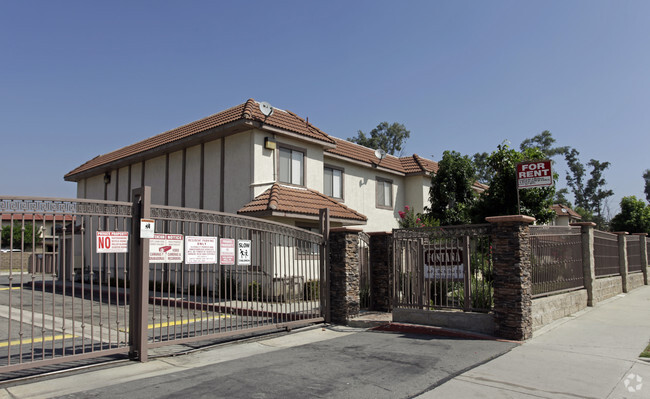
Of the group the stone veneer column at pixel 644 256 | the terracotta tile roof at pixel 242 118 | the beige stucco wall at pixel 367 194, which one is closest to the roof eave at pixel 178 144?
the terracotta tile roof at pixel 242 118

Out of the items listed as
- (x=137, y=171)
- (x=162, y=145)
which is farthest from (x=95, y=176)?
(x=162, y=145)

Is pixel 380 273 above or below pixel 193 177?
below

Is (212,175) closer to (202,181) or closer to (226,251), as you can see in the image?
(202,181)

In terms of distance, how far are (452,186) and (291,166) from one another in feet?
28.9

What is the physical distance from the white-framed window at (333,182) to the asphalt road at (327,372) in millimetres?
12551

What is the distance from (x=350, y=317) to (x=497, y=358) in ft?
13.3

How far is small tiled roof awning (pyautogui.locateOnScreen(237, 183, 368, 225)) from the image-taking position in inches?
598

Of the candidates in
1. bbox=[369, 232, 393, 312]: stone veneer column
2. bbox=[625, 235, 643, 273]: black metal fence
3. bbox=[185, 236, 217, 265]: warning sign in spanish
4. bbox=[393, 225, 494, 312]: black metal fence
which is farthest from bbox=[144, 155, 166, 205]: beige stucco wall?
bbox=[625, 235, 643, 273]: black metal fence

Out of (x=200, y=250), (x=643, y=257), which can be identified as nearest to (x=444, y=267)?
(x=200, y=250)

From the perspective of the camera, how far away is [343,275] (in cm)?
1096

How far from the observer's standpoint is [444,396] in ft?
18.8

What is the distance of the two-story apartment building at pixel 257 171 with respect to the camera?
16.6 metres

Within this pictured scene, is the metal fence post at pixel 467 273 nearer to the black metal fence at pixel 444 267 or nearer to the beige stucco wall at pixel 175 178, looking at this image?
the black metal fence at pixel 444 267

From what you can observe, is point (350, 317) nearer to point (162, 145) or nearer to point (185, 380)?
point (185, 380)
